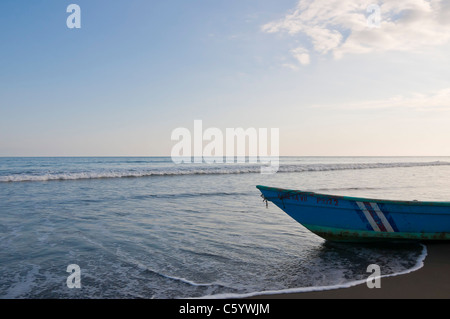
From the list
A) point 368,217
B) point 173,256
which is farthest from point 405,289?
point 173,256

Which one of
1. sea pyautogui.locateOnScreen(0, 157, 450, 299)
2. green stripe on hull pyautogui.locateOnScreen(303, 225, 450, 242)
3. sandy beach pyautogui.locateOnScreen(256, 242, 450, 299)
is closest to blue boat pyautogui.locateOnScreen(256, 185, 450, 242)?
green stripe on hull pyautogui.locateOnScreen(303, 225, 450, 242)

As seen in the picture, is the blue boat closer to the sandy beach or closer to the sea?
the sea

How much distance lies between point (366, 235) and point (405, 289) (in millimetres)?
2251

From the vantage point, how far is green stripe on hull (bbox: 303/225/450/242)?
6.29 m

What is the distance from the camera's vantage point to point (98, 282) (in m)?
4.59

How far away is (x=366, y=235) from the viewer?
6402 millimetres

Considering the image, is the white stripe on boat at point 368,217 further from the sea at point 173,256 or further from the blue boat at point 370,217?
the sea at point 173,256

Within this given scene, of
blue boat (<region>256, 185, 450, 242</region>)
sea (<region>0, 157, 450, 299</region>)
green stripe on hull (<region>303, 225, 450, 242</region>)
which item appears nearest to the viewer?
sea (<region>0, 157, 450, 299</region>)

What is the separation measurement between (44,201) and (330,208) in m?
11.9

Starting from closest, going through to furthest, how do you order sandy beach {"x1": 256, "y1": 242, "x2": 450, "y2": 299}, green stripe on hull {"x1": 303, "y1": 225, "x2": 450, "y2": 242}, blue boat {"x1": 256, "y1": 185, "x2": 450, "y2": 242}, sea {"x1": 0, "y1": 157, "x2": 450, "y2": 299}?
sandy beach {"x1": 256, "y1": 242, "x2": 450, "y2": 299}
sea {"x1": 0, "y1": 157, "x2": 450, "y2": 299}
blue boat {"x1": 256, "y1": 185, "x2": 450, "y2": 242}
green stripe on hull {"x1": 303, "y1": 225, "x2": 450, "y2": 242}

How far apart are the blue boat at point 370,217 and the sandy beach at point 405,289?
1.33 metres

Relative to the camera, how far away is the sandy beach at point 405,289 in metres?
4.00
